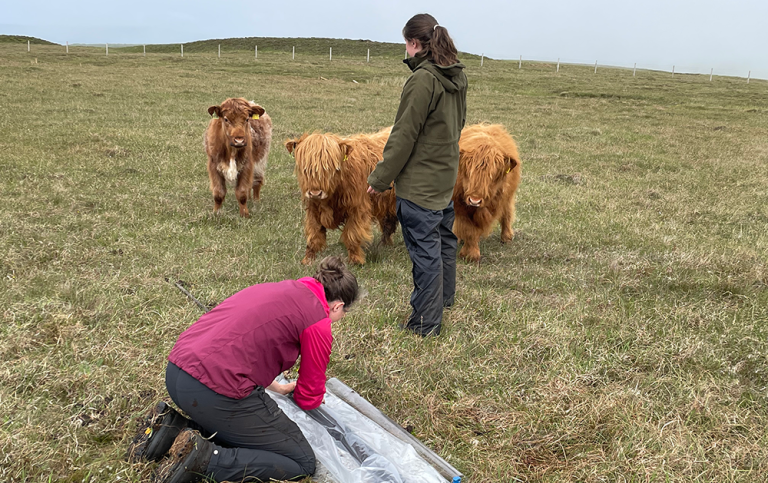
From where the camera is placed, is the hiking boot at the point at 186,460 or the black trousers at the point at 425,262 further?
the black trousers at the point at 425,262

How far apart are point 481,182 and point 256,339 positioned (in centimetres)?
374

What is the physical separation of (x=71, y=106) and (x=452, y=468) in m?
18.2

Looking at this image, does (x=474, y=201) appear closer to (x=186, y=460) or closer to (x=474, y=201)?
(x=474, y=201)

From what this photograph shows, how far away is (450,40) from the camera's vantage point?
4.09 m

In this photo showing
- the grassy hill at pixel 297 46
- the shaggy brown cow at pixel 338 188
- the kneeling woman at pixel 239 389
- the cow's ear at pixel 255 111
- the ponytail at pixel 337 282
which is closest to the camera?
the kneeling woman at pixel 239 389

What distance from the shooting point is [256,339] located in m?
2.90

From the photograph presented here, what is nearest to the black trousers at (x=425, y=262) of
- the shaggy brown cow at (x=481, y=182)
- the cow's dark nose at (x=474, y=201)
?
the cow's dark nose at (x=474, y=201)

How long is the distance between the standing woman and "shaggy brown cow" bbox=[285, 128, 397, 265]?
1493 millimetres

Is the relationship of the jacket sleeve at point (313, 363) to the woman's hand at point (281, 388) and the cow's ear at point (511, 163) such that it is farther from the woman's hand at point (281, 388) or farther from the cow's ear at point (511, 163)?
the cow's ear at point (511, 163)

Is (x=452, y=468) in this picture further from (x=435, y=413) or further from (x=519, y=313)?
(x=519, y=313)

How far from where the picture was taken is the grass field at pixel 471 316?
325cm

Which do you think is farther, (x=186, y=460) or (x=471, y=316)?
(x=471, y=316)

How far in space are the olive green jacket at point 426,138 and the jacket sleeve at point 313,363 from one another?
1.61m

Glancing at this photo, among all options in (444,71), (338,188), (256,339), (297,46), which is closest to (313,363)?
(256,339)
